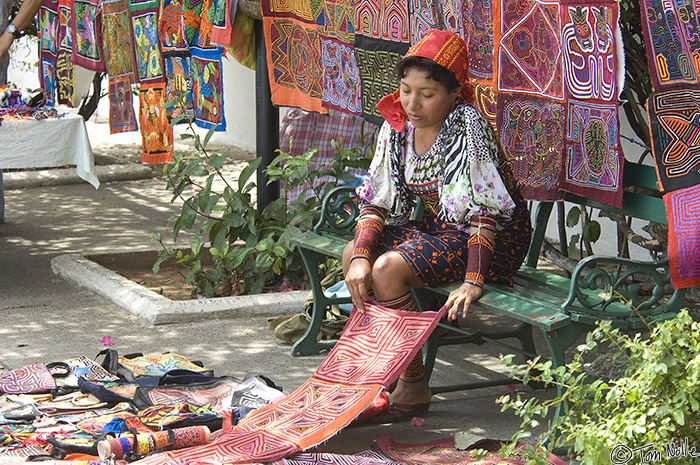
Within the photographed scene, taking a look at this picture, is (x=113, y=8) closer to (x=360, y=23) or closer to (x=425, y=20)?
(x=360, y=23)

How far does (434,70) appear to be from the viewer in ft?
13.4

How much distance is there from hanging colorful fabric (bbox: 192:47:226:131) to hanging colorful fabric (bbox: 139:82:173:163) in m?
0.25

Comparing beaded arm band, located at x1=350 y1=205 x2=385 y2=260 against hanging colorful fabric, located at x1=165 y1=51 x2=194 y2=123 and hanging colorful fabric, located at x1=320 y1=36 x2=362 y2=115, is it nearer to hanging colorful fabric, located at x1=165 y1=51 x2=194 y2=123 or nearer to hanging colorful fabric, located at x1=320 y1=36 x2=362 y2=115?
hanging colorful fabric, located at x1=320 y1=36 x2=362 y2=115

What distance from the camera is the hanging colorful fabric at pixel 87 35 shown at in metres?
7.74

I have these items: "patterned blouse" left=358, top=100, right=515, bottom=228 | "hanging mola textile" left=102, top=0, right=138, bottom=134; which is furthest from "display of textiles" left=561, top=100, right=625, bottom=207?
"hanging mola textile" left=102, top=0, right=138, bottom=134

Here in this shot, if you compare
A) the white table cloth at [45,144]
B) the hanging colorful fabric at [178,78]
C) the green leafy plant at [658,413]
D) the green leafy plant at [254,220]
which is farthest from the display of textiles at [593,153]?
the white table cloth at [45,144]

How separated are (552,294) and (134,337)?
2.31m

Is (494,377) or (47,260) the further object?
(47,260)

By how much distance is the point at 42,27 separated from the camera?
855 centimetres

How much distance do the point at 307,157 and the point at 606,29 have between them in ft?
7.32

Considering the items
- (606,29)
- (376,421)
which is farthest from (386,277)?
(606,29)

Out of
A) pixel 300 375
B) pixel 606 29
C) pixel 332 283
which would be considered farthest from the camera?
pixel 332 283

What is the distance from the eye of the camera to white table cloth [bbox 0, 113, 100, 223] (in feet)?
20.3

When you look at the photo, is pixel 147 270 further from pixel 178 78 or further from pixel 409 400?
pixel 409 400
